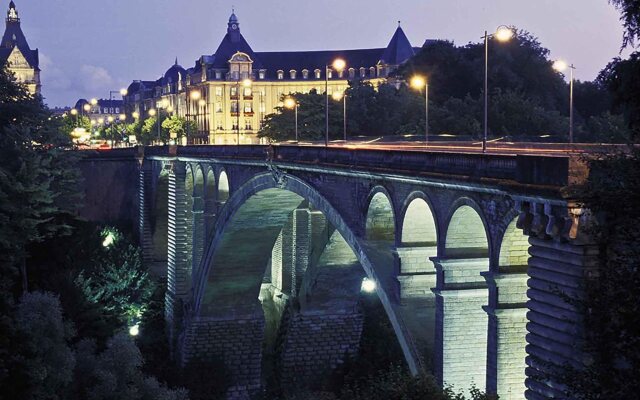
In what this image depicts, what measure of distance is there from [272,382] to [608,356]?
133 ft

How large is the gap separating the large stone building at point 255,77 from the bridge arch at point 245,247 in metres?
94.7

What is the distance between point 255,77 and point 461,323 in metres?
132

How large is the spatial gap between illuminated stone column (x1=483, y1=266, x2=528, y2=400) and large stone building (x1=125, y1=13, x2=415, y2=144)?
12872 cm

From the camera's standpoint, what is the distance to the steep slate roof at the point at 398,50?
150 metres

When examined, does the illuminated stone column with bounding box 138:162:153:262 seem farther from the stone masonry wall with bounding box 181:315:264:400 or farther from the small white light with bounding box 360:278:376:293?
the small white light with bounding box 360:278:376:293

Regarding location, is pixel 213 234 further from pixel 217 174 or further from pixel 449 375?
pixel 449 375

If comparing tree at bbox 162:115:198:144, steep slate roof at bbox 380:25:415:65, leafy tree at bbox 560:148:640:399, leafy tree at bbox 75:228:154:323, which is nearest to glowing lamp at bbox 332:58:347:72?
leafy tree at bbox 75:228:154:323

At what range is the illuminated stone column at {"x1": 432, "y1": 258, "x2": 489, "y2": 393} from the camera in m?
26.2

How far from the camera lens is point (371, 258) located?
31391 millimetres

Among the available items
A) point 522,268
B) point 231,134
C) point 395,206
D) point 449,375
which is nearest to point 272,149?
point 395,206

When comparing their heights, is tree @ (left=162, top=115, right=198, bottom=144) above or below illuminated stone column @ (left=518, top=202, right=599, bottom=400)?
above

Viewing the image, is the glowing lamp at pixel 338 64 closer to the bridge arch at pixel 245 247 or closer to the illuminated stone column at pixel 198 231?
the bridge arch at pixel 245 247

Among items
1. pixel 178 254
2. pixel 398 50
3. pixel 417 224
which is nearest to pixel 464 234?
pixel 417 224

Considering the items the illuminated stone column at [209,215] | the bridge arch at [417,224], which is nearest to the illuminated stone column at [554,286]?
the bridge arch at [417,224]
